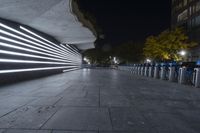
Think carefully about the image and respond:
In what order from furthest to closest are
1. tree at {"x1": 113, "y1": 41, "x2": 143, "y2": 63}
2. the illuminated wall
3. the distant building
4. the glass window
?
tree at {"x1": 113, "y1": 41, "x2": 143, "y2": 63}, the glass window, the distant building, the illuminated wall

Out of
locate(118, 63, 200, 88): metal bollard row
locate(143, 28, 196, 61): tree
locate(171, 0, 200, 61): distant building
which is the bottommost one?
locate(118, 63, 200, 88): metal bollard row

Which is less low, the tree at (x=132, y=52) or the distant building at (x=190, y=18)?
the distant building at (x=190, y=18)

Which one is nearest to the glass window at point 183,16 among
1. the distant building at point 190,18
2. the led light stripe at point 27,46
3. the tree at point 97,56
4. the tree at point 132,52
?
the distant building at point 190,18

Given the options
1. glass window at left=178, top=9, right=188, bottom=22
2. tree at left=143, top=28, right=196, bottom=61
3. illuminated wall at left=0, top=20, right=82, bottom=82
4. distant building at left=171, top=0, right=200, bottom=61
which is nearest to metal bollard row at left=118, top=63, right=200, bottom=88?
illuminated wall at left=0, top=20, right=82, bottom=82

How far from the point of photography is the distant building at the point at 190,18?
131ft

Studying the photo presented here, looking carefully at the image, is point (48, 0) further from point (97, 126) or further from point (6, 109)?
point (97, 126)

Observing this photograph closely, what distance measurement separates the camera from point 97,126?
3625 mm

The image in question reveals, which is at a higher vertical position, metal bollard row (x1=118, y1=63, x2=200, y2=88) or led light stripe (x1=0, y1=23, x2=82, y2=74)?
led light stripe (x1=0, y1=23, x2=82, y2=74)

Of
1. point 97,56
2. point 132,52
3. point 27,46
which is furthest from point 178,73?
point 97,56

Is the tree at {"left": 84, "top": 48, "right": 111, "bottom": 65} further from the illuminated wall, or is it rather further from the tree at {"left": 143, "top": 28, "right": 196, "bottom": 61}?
the illuminated wall

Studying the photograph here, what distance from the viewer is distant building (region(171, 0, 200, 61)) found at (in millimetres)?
39847

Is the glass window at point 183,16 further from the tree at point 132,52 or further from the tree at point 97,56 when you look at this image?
the tree at point 97,56

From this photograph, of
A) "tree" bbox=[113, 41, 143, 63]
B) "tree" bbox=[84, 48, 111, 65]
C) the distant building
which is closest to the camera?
the distant building

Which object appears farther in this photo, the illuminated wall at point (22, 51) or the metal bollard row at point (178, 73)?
the metal bollard row at point (178, 73)
